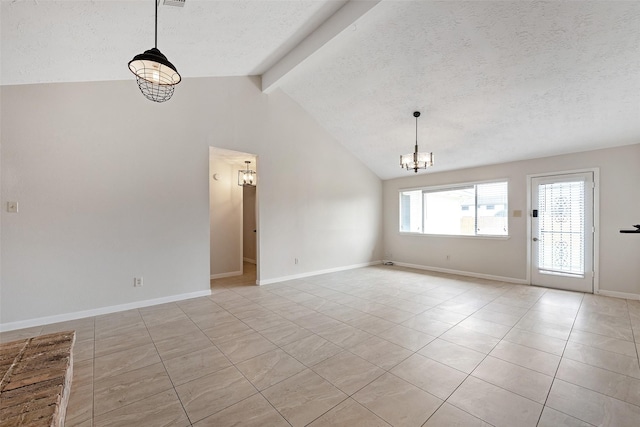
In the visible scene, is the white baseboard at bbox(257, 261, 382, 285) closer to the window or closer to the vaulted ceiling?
the window

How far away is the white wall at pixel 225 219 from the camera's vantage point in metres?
5.64

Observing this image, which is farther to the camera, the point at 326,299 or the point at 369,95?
the point at 369,95

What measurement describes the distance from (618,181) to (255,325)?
6041mm

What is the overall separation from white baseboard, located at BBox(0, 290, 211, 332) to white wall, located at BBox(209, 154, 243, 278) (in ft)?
5.06

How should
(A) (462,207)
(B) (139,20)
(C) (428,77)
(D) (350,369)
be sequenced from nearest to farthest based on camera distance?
1. (D) (350,369)
2. (B) (139,20)
3. (C) (428,77)
4. (A) (462,207)

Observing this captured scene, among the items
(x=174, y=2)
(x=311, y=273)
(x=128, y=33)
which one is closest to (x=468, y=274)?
(x=311, y=273)

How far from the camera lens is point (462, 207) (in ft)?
19.7

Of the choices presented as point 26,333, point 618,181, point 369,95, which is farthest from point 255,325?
point 618,181

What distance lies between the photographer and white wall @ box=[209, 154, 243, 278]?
5.64 m

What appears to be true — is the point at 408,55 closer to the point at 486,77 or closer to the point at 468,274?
the point at 486,77

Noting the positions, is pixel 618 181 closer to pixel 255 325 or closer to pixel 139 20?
pixel 255 325

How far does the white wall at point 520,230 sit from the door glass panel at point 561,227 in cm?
25

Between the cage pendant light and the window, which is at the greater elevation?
the cage pendant light

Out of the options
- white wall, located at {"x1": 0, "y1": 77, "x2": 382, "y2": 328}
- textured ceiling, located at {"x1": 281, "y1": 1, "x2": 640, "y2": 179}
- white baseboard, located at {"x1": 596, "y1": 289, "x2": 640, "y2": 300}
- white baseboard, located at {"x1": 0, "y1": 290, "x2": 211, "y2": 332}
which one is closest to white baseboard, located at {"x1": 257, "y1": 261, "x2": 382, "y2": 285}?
white wall, located at {"x1": 0, "y1": 77, "x2": 382, "y2": 328}
